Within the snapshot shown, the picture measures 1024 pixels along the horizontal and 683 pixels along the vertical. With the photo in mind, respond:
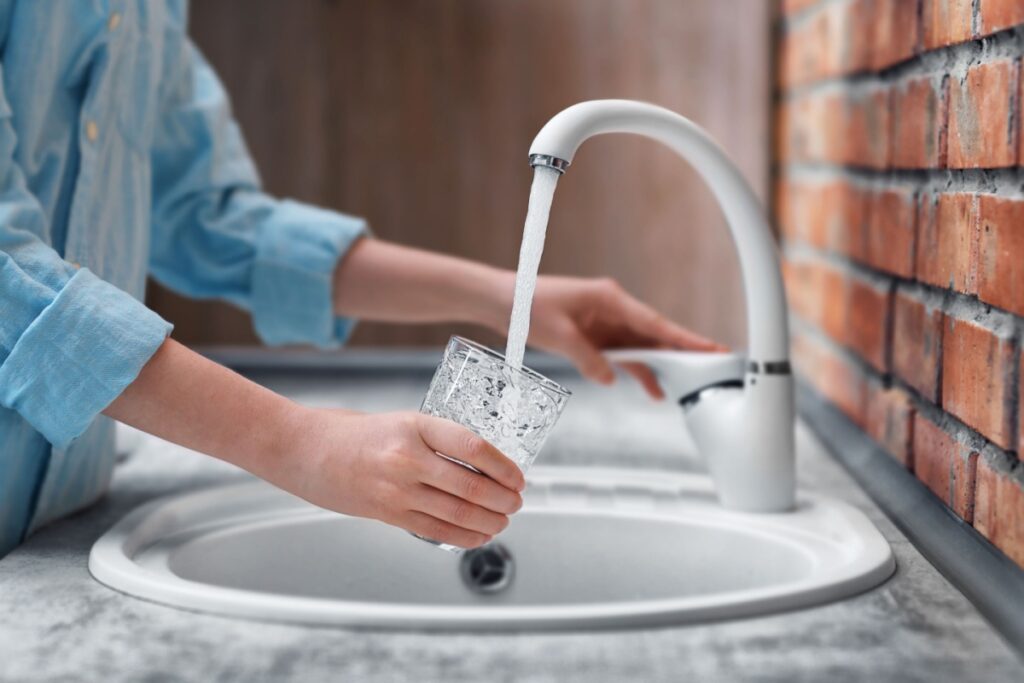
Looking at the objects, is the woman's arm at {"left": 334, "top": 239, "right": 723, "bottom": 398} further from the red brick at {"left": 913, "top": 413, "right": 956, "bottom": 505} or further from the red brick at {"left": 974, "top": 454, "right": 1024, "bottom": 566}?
the red brick at {"left": 974, "top": 454, "right": 1024, "bottom": 566}

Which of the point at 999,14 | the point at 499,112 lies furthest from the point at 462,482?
the point at 499,112

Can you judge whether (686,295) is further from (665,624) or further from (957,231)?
(665,624)

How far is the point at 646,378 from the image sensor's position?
1.04 meters

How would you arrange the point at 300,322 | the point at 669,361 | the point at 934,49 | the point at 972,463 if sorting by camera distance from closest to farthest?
1. the point at 972,463
2. the point at 934,49
3. the point at 669,361
4. the point at 300,322

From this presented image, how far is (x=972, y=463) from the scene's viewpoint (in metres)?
0.73

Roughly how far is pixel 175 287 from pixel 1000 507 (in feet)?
2.51

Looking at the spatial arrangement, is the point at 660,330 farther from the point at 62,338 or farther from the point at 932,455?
the point at 62,338

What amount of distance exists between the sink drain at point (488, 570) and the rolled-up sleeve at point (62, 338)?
1.14 feet

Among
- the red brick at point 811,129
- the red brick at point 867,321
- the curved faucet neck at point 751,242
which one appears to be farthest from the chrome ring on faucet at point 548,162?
the red brick at point 811,129

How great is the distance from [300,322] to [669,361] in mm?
348

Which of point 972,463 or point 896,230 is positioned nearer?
point 972,463

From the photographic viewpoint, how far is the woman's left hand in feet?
3.37

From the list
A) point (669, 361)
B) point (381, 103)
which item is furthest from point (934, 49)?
point (381, 103)

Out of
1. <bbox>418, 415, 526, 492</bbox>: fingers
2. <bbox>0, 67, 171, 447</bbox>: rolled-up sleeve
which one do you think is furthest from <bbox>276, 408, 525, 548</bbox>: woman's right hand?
<bbox>0, 67, 171, 447</bbox>: rolled-up sleeve
